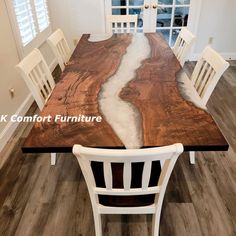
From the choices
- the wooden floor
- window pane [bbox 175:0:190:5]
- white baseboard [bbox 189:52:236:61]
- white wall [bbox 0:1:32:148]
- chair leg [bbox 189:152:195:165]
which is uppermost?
window pane [bbox 175:0:190:5]

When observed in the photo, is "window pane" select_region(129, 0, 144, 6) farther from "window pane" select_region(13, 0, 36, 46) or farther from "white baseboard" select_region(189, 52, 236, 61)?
"window pane" select_region(13, 0, 36, 46)

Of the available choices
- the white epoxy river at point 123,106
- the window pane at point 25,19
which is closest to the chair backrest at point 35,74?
the white epoxy river at point 123,106

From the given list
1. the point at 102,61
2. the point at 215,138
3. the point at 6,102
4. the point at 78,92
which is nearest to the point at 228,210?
the point at 215,138

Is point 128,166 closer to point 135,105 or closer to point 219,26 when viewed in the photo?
point 135,105

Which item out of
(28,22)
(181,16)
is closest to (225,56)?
(181,16)

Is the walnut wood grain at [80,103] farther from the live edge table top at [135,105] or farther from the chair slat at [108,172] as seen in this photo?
the chair slat at [108,172]

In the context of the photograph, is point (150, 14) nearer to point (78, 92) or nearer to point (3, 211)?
point (78, 92)

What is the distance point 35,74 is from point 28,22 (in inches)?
60.2

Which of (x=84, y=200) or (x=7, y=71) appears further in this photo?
(x=7, y=71)

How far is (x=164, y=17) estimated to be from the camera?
3859 mm

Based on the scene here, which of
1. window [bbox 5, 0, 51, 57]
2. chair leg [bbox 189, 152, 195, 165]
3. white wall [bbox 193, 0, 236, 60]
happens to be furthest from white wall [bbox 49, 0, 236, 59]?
chair leg [bbox 189, 152, 195, 165]

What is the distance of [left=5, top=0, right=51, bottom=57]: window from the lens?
2.54 metres

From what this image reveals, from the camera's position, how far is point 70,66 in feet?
6.19

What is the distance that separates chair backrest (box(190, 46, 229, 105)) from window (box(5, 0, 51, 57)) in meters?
1.95
